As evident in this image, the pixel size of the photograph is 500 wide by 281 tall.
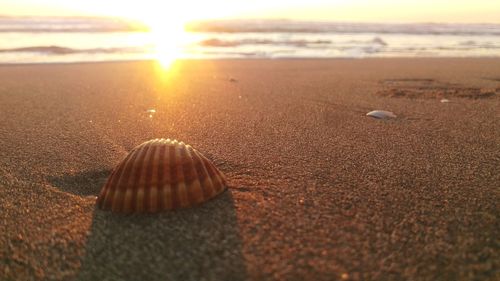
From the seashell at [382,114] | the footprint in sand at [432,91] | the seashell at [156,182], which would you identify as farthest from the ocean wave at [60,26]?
the seashell at [156,182]

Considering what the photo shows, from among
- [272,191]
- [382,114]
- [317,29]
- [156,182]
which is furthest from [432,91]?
[317,29]

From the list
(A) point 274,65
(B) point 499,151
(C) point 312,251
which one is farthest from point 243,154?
(A) point 274,65

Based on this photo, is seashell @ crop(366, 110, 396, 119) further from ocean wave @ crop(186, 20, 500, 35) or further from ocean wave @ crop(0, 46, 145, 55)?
ocean wave @ crop(186, 20, 500, 35)

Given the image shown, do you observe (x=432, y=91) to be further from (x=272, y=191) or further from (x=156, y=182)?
(x=156, y=182)

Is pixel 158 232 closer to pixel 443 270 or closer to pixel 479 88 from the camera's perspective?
pixel 443 270

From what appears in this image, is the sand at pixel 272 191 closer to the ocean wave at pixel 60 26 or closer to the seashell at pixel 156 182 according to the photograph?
the seashell at pixel 156 182
